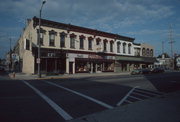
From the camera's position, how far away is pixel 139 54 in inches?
1895

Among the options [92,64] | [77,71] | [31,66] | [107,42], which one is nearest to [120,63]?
[107,42]

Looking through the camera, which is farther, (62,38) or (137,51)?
(137,51)

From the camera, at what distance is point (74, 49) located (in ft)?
106

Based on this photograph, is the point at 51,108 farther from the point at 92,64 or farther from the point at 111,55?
the point at 111,55

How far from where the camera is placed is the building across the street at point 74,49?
2862 cm

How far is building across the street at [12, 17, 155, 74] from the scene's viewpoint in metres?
28.6

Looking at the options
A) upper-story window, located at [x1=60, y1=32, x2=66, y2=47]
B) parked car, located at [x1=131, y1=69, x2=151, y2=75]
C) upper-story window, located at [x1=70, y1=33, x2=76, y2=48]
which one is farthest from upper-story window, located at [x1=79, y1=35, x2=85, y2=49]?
parked car, located at [x1=131, y1=69, x2=151, y2=75]

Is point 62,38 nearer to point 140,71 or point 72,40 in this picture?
point 72,40

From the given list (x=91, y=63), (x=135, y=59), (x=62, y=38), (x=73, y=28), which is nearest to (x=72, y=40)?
(x=62, y=38)

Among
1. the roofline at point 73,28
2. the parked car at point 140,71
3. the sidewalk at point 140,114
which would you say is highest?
the roofline at point 73,28

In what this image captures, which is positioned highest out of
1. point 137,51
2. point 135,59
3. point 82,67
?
point 137,51

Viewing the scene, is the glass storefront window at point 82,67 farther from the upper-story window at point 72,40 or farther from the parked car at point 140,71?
the parked car at point 140,71

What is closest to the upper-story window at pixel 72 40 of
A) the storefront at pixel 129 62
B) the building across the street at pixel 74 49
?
the building across the street at pixel 74 49

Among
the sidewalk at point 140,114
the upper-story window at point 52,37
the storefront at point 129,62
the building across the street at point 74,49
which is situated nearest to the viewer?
the sidewalk at point 140,114
